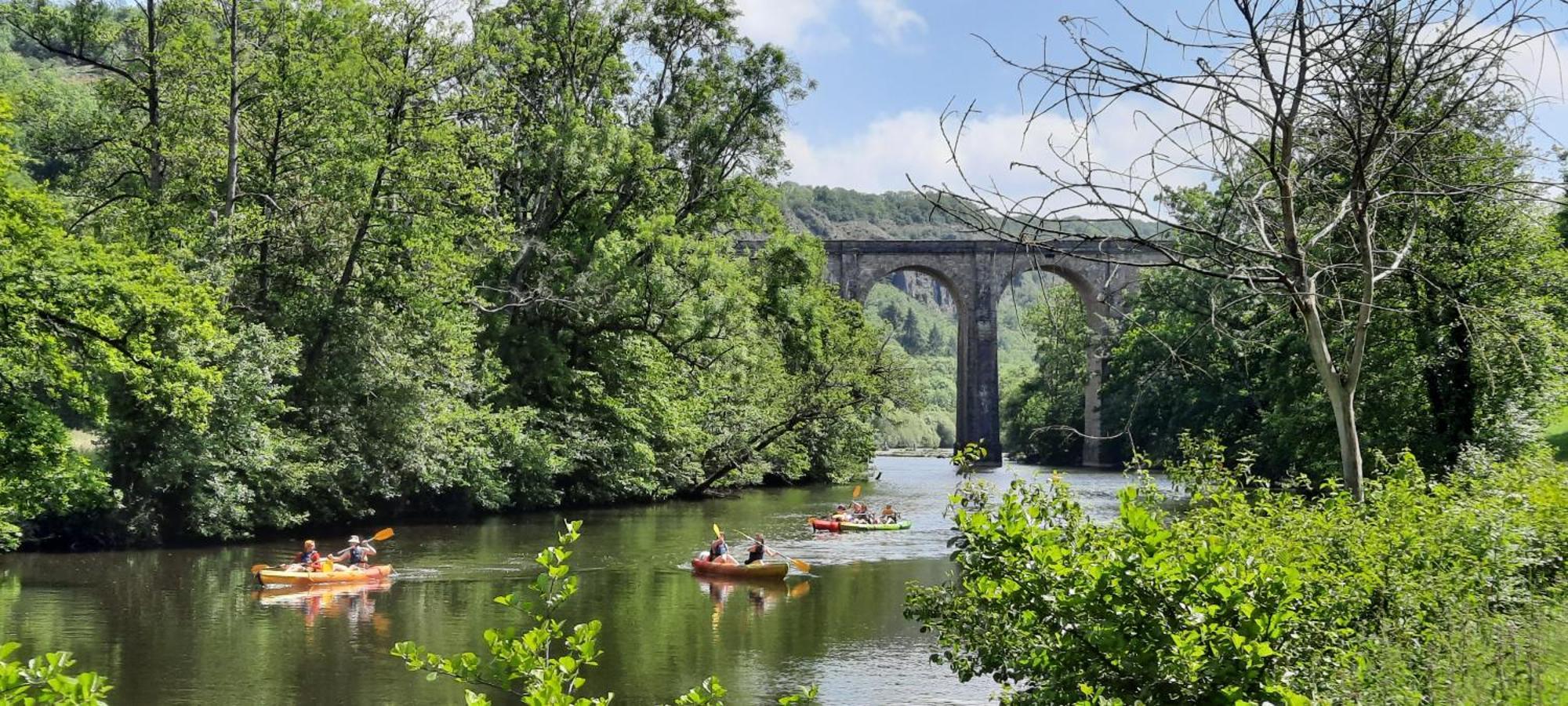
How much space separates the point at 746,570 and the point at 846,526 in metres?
8.00

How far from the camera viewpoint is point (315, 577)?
18.6m

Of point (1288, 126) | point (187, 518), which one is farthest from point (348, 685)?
point (187, 518)

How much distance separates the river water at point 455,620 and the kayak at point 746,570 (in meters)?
0.29

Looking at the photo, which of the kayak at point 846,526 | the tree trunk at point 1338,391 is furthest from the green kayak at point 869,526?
the tree trunk at point 1338,391

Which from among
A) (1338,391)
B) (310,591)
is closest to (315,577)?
(310,591)

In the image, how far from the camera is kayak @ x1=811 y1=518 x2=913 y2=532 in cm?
2834

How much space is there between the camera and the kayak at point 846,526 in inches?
1116

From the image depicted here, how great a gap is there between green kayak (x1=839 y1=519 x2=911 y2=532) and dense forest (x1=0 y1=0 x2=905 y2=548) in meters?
5.28

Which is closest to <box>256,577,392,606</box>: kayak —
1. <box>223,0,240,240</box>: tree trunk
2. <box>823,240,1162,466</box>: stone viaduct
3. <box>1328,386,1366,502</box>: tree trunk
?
<box>223,0,240,240</box>: tree trunk

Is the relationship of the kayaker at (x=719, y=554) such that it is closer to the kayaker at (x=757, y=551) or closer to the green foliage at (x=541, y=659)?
the kayaker at (x=757, y=551)

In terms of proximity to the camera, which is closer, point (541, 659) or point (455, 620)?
point (541, 659)

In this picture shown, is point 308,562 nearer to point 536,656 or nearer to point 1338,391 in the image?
point 1338,391

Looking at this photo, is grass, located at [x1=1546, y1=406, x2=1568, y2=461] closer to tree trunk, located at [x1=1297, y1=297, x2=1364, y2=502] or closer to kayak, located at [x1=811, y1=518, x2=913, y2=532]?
kayak, located at [x1=811, y1=518, x2=913, y2=532]

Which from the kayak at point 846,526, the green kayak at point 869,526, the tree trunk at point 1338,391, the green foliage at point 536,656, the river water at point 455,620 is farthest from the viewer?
the green kayak at point 869,526
